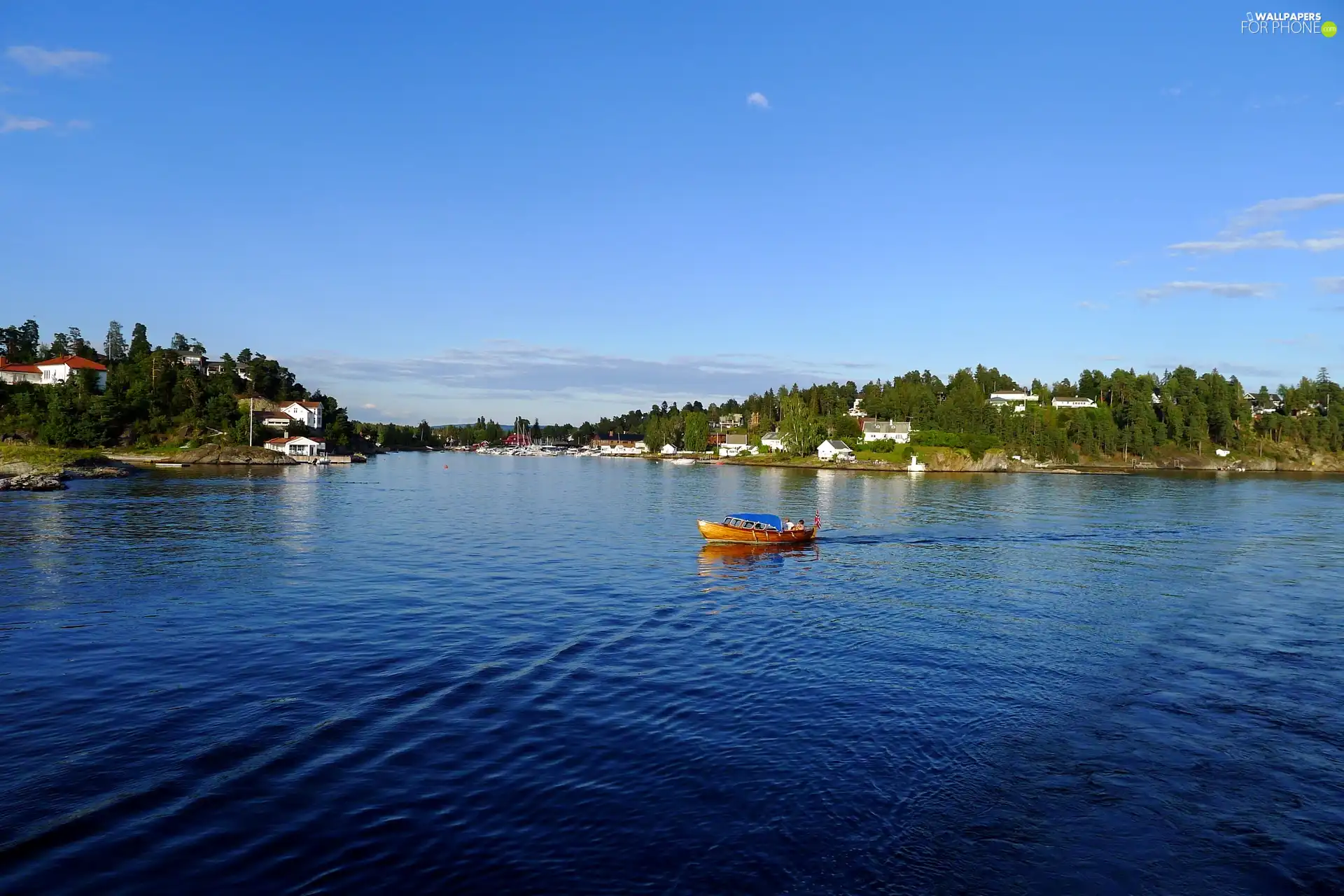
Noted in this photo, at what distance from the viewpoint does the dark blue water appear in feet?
45.1

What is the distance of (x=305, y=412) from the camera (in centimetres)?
18275

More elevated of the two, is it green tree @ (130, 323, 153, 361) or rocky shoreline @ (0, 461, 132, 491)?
green tree @ (130, 323, 153, 361)

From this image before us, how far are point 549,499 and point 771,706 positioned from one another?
7894 cm

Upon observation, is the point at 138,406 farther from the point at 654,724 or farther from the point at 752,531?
the point at 654,724

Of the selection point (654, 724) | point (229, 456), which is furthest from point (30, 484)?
point (654, 724)

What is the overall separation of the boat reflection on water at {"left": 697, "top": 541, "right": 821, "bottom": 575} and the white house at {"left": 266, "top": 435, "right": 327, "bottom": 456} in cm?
13690

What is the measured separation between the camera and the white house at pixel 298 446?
6417 inches

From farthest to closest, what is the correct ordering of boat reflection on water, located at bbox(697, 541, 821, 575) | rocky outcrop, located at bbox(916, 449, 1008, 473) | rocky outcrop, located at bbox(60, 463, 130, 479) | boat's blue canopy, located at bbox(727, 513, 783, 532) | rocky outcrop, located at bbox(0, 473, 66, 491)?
rocky outcrop, located at bbox(916, 449, 1008, 473) → rocky outcrop, located at bbox(60, 463, 130, 479) → rocky outcrop, located at bbox(0, 473, 66, 491) → boat's blue canopy, located at bbox(727, 513, 783, 532) → boat reflection on water, located at bbox(697, 541, 821, 575)

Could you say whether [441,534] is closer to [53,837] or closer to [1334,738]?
[53,837]

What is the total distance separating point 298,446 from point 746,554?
145329 mm

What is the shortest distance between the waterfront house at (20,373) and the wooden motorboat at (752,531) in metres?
174

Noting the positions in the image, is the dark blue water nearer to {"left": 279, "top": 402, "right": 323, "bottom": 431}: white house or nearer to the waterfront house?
{"left": 279, "top": 402, "right": 323, "bottom": 431}: white house

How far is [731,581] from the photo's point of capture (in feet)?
141

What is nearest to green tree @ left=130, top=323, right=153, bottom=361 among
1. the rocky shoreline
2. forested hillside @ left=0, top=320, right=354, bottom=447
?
forested hillside @ left=0, top=320, right=354, bottom=447
